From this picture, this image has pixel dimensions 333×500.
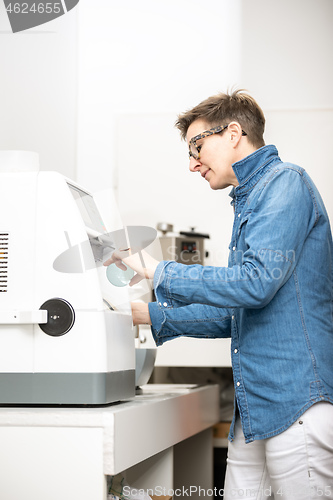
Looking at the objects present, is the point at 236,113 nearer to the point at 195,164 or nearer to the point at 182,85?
the point at 195,164

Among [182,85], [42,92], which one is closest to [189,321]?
[182,85]

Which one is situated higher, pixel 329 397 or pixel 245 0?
pixel 245 0

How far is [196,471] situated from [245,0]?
2.33 m

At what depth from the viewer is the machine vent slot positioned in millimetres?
1256

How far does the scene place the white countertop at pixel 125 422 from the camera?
109 centimetres

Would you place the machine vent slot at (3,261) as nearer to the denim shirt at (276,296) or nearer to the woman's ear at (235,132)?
the denim shirt at (276,296)

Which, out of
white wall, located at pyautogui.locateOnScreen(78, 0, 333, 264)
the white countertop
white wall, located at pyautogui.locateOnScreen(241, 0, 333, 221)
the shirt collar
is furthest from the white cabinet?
white wall, located at pyautogui.locateOnScreen(241, 0, 333, 221)

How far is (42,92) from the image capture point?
3.28 m

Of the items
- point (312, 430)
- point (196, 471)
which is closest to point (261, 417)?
point (312, 430)

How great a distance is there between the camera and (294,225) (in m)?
1.20

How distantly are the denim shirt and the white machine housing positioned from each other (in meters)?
0.15

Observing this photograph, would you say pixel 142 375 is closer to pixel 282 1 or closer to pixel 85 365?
pixel 85 365

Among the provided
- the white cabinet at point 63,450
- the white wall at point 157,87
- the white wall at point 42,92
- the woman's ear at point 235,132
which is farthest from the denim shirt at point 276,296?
the white wall at point 42,92

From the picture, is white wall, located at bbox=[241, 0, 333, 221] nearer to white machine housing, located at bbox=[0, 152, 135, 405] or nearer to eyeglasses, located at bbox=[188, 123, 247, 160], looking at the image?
eyeglasses, located at bbox=[188, 123, 247, 160]
